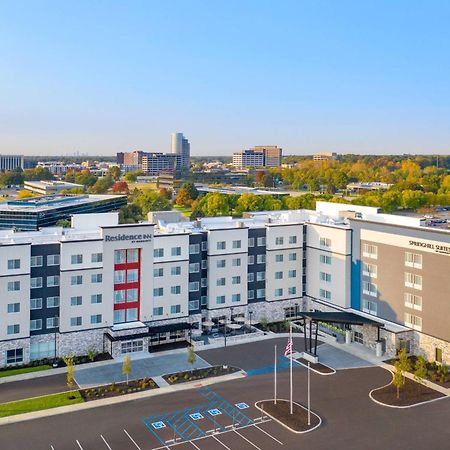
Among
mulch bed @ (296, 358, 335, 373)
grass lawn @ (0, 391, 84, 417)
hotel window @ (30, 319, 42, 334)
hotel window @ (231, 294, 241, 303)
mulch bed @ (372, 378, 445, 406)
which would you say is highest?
hotel window @ (231, 294, 241, 303)

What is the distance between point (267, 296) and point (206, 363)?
1617 cm

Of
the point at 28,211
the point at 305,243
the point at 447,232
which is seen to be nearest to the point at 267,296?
the point at 305,243

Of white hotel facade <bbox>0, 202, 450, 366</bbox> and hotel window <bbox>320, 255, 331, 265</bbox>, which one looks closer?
white hotel facade <bbox>0, 202, 450, 366</bbox>

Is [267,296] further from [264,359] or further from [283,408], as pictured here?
[283,408]

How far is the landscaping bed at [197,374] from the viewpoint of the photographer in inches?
1986

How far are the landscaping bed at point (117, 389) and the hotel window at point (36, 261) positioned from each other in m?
14.4

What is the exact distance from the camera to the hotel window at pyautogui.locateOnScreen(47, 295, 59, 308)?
2224 inches

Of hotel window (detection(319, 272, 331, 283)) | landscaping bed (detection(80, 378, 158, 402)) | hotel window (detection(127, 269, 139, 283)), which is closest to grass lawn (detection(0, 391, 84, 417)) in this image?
landscaping bed (detection(80, 378, 158, 402))

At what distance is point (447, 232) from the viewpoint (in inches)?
2126

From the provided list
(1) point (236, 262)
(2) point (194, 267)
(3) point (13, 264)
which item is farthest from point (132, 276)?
(1) point (236, 262)

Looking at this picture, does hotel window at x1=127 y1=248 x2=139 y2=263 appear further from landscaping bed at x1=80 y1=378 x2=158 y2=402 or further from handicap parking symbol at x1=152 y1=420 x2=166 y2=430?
handicap parking symbol at x1=152 y1=420 x2=166 y2=430

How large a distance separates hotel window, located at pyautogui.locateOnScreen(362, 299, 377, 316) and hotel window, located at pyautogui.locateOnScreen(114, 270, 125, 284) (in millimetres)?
27195

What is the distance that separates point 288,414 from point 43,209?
371ft

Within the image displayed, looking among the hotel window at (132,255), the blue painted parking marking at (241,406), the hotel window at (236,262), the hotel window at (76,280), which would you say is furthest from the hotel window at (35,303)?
the blue painted parking marking at (241,406)
